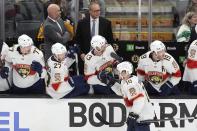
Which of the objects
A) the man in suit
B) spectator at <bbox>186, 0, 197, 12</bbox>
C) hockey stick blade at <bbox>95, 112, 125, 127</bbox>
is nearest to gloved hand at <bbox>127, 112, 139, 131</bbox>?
hockey stick blade at <bbox>95, 112, 125, 127</bbox>

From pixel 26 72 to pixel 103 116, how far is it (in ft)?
3.57

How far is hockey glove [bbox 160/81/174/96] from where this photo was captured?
26.6ft

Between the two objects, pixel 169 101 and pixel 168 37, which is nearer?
pixel 169 101

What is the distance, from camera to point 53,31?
895cm

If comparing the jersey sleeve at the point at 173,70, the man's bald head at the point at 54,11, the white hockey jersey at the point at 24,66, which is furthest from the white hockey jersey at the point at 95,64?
the man's bald head at the point at 54,11

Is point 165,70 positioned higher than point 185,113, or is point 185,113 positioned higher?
point 165,70

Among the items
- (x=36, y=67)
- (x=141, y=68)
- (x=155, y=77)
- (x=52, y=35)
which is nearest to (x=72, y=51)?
(x=52, y=35)

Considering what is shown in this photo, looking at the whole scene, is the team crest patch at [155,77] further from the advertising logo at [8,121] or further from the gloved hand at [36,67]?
the advertising logo at [8,121]

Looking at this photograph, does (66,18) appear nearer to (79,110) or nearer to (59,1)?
(59,1)

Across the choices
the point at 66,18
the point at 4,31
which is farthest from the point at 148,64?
the point at 4,31

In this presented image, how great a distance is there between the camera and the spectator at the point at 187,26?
9.94 meters

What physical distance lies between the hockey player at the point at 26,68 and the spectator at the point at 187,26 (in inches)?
107

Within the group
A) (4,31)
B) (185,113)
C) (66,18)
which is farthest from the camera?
(4,31)

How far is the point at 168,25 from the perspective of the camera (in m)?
11.4
